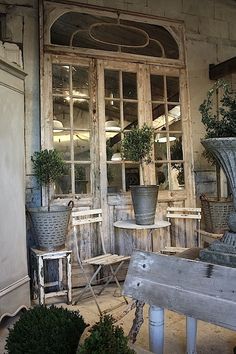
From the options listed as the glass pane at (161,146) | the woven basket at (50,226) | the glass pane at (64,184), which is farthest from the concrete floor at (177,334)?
the glass pane at (161,146)

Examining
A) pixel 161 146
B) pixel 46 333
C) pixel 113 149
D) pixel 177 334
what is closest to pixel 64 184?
pixel 113 149

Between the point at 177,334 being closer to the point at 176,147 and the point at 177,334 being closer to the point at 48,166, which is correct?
the point at 48,166

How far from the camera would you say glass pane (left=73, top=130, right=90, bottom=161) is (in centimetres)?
392

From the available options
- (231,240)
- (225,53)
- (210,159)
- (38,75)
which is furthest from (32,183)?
(225,53)

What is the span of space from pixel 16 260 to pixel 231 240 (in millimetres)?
1983

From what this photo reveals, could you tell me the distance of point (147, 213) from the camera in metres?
3.57

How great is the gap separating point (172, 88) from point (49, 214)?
2.27 m

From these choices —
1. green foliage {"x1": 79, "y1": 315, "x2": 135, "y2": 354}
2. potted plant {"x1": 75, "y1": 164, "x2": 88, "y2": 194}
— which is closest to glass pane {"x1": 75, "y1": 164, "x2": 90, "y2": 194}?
potted plant {"x1": 75, "y1": 164, "x2": 88, "y2": 194}

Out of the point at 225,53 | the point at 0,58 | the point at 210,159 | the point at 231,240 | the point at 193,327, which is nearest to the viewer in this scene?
the point at 231,240

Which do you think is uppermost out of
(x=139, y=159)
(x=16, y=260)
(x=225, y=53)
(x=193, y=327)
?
(x=225, y=53)

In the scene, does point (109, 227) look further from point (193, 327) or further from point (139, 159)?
point (193, 327)

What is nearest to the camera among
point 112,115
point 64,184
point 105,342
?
point 105,342

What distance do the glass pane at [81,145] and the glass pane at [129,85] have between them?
27.6 inches

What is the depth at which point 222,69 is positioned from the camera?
4387 mm
